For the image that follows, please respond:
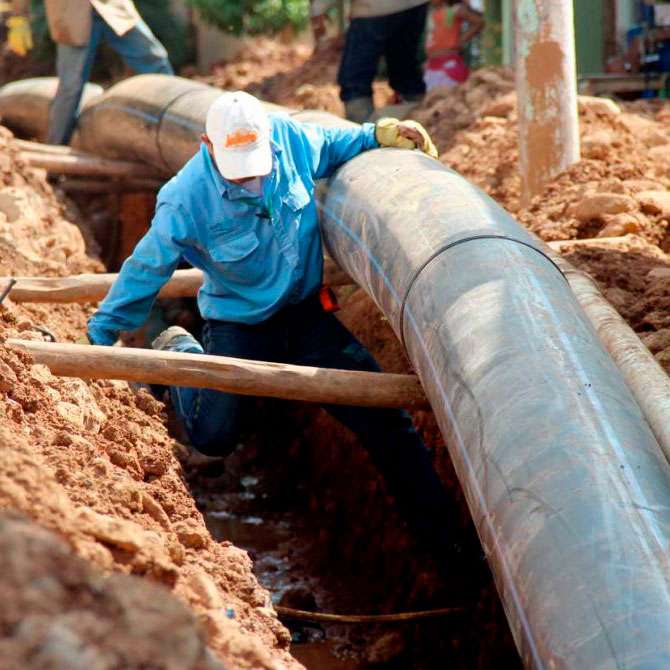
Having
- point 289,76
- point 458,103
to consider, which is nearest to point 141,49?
point 458,103

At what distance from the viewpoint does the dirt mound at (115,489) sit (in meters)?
2.27

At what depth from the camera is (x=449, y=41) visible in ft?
30.3

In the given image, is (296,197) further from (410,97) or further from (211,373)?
(410,97)

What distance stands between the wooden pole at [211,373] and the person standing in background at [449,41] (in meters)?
5.68

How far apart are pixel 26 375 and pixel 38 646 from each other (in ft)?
6.79

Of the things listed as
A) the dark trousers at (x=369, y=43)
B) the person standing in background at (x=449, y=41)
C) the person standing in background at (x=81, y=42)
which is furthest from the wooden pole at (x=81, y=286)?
the person standing in background at (x=449, y=41)

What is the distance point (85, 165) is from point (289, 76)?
159 inches

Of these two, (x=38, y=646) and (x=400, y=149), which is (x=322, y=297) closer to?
(x=400, y=149)

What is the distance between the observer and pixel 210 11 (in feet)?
40.0

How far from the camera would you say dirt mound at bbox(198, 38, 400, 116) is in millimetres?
9141

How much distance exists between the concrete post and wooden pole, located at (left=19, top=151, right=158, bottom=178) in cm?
295

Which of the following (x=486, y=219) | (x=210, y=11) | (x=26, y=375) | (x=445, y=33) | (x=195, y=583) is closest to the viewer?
(x=195, y=583)

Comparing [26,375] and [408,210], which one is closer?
[26,375]

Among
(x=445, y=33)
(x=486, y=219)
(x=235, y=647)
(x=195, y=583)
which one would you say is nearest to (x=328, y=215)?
(x=486, y=219)
